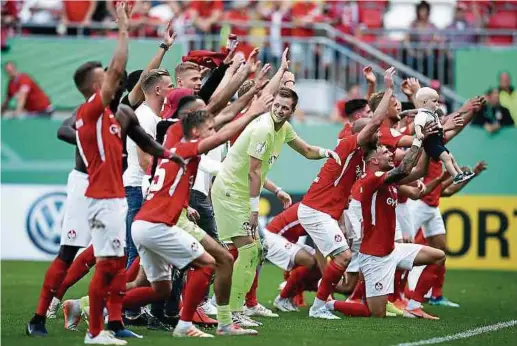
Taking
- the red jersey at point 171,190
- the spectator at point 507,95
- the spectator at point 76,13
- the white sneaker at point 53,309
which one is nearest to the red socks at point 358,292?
the white sneaker at point 53,309

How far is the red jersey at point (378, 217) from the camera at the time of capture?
1304cm

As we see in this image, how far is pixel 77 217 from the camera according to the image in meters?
10.5

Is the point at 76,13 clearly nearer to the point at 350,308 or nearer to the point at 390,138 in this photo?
the point at 390,138

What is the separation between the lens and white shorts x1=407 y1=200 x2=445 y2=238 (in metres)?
15.7

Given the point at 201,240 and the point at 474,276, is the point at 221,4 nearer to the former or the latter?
the point at 474,276

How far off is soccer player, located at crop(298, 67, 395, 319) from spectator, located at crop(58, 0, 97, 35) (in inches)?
462

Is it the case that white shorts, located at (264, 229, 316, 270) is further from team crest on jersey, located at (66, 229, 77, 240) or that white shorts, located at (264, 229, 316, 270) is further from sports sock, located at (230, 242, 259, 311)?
team crest on jersey, located at (66, 229, 77, 240)

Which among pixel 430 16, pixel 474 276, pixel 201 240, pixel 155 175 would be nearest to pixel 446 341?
pixel 201 240

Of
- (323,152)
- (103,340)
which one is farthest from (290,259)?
(103,340)

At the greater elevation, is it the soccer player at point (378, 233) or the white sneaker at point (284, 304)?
the soccer player at point (378, 233)

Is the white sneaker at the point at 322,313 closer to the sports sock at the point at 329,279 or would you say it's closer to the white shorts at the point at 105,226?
the sports sock at the point at 329,279

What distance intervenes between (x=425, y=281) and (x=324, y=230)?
165 centimetres

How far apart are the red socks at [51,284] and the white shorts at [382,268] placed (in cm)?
396

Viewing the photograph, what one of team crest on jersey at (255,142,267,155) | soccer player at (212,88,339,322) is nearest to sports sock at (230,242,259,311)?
soccer player at (212,88,339,322)
